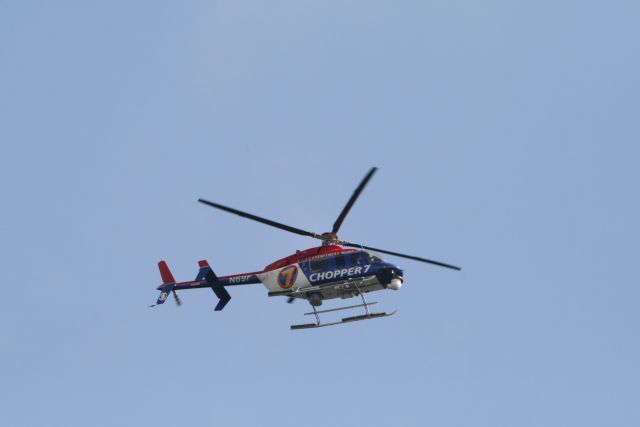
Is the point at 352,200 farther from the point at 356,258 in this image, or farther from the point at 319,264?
the point at 319,264

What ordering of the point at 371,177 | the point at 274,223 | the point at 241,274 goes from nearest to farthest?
the point at 371,177, the point at 274,223, the point at 241,274

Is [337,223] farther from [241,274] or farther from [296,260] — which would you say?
[241,274]

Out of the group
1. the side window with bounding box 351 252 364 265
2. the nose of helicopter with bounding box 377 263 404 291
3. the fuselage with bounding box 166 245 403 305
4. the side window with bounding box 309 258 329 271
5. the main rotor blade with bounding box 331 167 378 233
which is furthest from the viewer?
the side window with bounding box 309 258 329 271

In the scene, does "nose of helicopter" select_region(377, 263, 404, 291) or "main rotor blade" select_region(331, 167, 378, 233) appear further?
"nose of helicopter" select_region(377, 263, 404, 291)

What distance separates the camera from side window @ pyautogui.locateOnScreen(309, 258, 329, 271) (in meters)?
→ 35.8

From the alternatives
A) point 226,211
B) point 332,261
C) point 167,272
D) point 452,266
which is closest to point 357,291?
point 332,261

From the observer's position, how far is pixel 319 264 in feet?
118

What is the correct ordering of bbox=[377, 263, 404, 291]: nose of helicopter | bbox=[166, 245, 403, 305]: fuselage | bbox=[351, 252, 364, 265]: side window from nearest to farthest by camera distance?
1. bbox=[377, 263, 404, 291]: nose of helicopter
2. bbox=[166, 245, 403, 305]: fuselage
3. bbox=[351, 252, 364, 265]: side window

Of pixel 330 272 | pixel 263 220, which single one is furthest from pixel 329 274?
pixel 263 220

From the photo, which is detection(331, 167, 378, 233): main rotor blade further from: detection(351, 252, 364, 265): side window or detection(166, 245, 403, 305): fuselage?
detection(351, 252, 364, 265): side window

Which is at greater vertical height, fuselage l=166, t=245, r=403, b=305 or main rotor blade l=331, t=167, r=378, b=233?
main rotor blade l=331, t=167, r=378, b=233

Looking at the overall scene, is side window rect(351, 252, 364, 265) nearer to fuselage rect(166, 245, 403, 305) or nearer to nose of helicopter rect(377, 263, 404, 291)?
fuselage rect(166, 245, 403, 305)

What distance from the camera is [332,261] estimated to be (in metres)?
35.8

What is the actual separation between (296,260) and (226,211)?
159 inches
